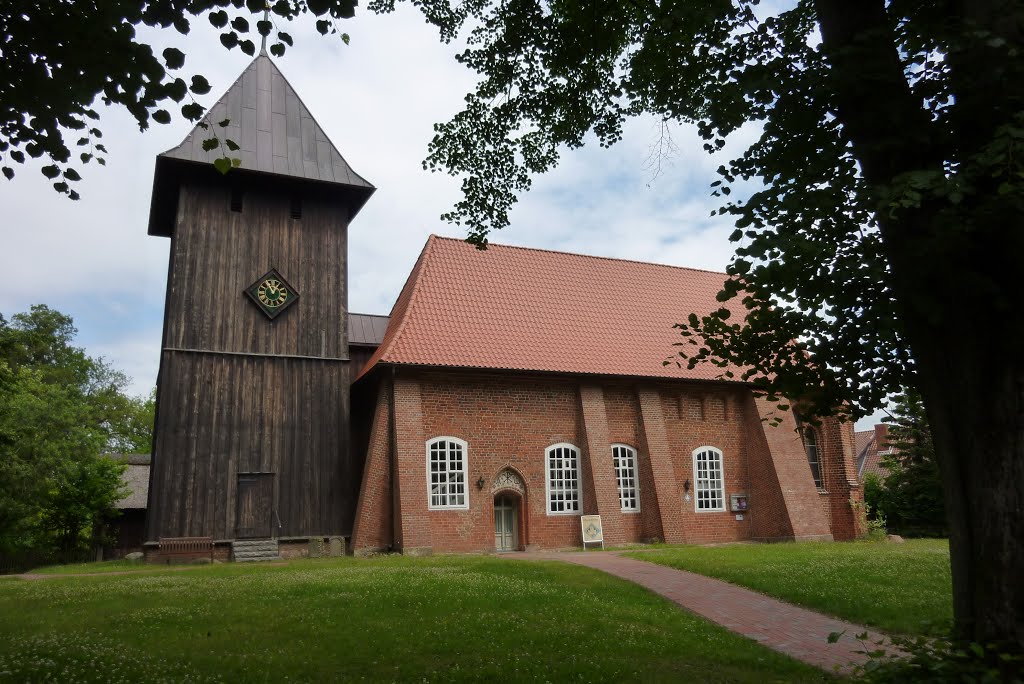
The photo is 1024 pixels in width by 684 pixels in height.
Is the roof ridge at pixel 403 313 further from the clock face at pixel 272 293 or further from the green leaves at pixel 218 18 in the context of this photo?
the green leaves at pixel 218 18

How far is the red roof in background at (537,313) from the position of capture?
21.7 metres

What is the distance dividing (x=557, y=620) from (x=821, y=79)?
21.4ft

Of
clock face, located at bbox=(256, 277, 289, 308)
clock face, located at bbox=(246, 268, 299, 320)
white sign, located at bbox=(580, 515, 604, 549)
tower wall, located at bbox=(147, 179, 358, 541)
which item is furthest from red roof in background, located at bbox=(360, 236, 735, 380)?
white sign, located at bbox=(580, 515, 604, 549)

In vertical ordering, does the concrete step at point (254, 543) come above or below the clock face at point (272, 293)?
below

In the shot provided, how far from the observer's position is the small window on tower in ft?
70.4

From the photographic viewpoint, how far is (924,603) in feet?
34.3

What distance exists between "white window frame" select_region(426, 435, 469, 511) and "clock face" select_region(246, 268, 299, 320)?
5.50m

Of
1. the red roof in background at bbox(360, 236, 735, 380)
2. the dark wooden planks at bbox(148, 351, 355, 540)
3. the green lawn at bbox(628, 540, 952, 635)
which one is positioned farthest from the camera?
the red roof in background at bbox(360, 236, 735, 380)

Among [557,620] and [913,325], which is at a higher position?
[913,325]

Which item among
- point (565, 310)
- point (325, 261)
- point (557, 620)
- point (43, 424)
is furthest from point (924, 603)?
point (43, 424)

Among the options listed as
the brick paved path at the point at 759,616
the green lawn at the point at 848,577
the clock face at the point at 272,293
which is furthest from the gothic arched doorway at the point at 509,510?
the clock face at the point at 272,293

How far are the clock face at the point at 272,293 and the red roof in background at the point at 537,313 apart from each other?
9.49ft

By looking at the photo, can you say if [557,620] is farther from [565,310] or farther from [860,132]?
[565,310]

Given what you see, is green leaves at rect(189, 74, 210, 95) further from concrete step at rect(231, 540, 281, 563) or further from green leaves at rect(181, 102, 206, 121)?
concrete step at rect(231, 540, 281, 563)
